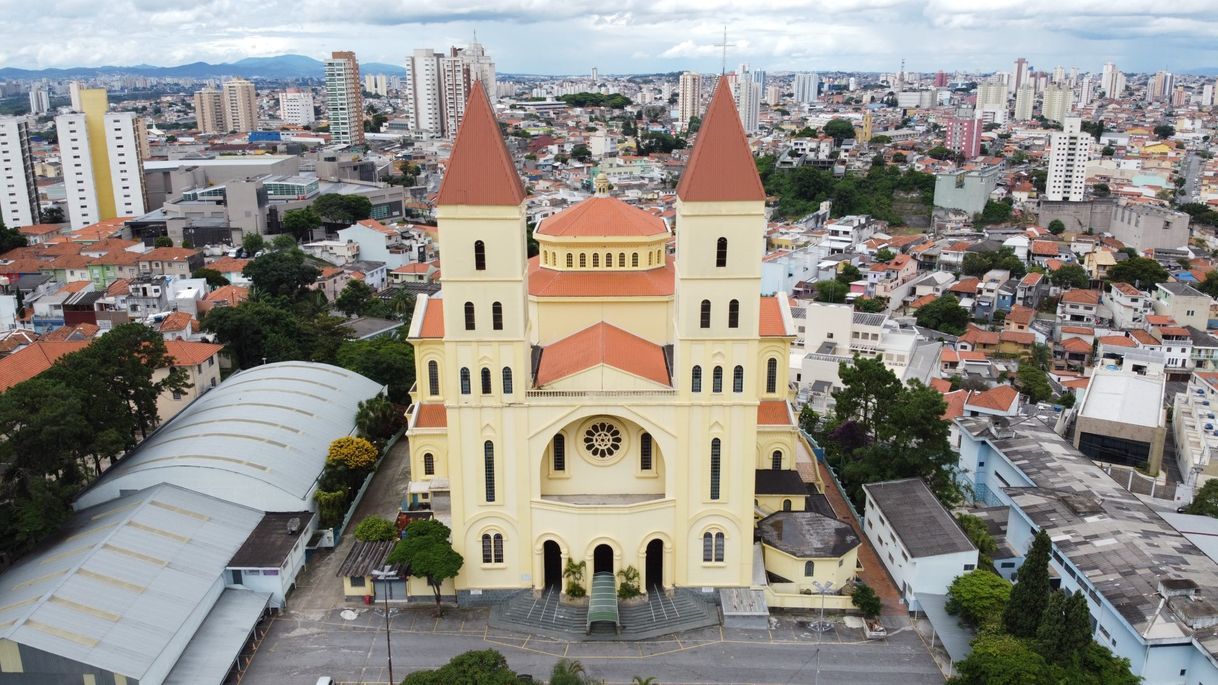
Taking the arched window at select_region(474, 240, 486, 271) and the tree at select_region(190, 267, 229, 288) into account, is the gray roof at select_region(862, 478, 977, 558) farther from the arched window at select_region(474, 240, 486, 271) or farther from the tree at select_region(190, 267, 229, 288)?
the tree at select_region(190, 267, 229, 288)

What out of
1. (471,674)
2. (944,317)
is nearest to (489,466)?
(471,674)

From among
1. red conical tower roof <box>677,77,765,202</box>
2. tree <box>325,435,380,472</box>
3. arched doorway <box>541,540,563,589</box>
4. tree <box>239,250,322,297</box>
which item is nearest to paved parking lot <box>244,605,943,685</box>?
arched doorway <box>541,540,563,589</box>

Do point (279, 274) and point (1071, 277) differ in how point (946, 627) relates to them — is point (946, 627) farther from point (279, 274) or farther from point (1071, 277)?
point (1071, 277)

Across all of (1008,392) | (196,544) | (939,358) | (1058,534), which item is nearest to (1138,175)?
(939,358)

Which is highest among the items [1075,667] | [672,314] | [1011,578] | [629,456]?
[672,314]

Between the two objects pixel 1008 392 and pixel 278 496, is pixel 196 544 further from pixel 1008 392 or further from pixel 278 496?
pixel 1008 392
